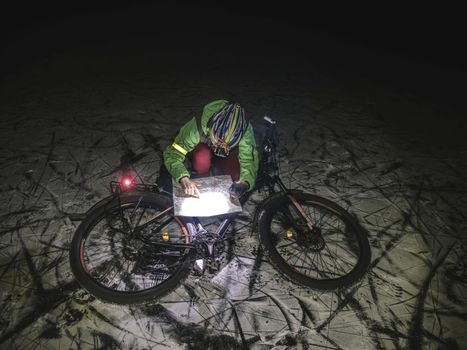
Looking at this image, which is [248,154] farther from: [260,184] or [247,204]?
[247,204]

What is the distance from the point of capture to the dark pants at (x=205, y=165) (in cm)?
345

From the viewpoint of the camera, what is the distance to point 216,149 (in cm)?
325

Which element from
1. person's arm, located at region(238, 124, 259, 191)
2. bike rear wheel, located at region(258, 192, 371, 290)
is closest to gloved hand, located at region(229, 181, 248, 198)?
person's arm, located at region(238, 124, 259, 191)

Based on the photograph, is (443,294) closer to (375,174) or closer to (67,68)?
(375,174)

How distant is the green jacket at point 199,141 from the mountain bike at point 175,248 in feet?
0.58

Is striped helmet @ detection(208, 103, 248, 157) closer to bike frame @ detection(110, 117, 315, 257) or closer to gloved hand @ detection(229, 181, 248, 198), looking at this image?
bike frame @ detection(110, 117, 315, 257)

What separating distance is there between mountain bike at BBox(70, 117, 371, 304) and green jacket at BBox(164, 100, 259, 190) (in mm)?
177

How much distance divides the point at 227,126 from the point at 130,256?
1.72m

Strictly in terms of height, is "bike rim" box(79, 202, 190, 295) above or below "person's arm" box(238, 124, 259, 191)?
below

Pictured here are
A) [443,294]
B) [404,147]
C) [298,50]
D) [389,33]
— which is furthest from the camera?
[389,33]

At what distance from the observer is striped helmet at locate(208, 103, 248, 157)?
9.91 feet

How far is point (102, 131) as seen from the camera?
211 inches

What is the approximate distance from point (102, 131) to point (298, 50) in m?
8.49

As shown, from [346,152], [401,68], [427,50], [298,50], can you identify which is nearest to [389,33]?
[427,50]
